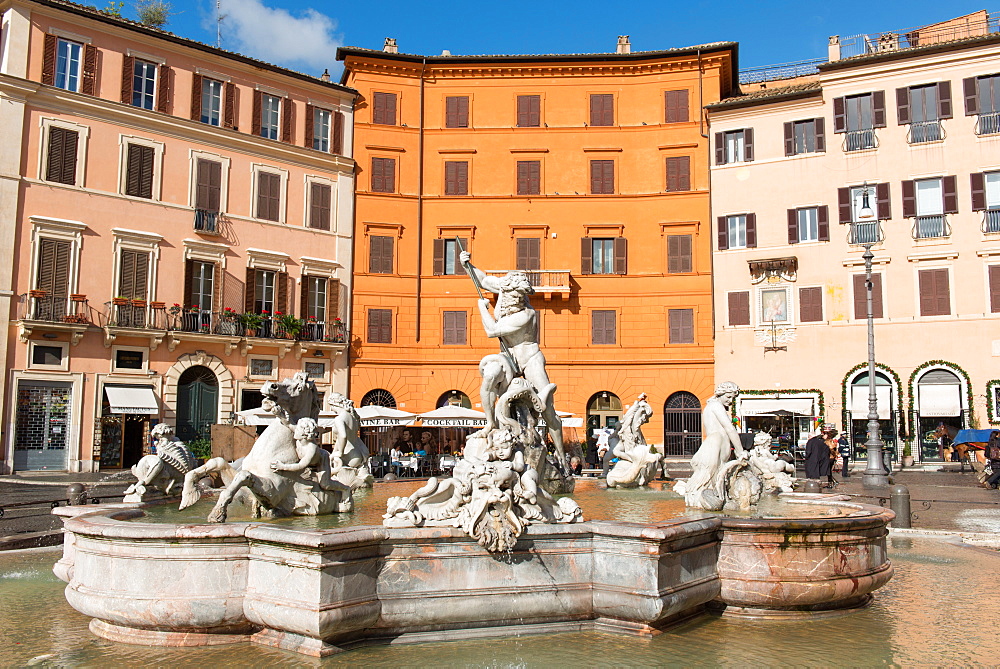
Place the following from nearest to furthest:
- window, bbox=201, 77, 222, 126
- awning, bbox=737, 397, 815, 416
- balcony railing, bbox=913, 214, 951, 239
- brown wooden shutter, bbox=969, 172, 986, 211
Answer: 1. brown wooden shutter, bbox=969, 172, 986, 211
2. balcony railing, bbox=913, 214, 951, 239
3. window, bbox=201, 77, 222, 126
4. awning, bbox=737, 397, 815, 416

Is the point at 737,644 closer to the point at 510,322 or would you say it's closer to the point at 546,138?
the point at 510,322

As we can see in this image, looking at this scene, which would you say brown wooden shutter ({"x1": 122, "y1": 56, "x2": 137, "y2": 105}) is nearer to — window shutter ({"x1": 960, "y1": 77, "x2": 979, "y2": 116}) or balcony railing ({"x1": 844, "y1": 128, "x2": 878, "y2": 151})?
balcony railing ({"x1": 844, "y1": 128, "x2": 878, "y2": 151})

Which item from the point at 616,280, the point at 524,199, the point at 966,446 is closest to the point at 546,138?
the point at 524,199

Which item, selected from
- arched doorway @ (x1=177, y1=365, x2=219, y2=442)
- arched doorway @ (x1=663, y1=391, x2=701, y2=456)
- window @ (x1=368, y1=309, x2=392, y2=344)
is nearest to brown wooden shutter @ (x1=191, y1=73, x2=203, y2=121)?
arched doorway @ (x1=177, y1=365, x2=219, y2=442)

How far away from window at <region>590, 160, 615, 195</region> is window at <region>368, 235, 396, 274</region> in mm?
9061

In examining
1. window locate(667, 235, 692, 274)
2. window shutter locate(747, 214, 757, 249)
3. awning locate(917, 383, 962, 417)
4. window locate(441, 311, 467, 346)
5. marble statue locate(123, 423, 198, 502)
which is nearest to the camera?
marble statue locate(123, 423, 198, 502)

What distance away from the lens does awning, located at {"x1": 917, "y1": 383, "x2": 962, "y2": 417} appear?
30.8 metres

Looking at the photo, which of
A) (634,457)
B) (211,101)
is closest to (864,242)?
(634,457)

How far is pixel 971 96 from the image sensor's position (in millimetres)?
32000

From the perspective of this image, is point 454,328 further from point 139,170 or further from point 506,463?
point 506,463

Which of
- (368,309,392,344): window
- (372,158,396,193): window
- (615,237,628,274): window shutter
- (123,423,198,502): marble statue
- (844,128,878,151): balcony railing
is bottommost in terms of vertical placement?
(123,423,198,502): marble statue

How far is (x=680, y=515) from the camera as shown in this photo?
23.3 ft

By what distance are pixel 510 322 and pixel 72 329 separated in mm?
22693

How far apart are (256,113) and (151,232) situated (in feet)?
22.2
